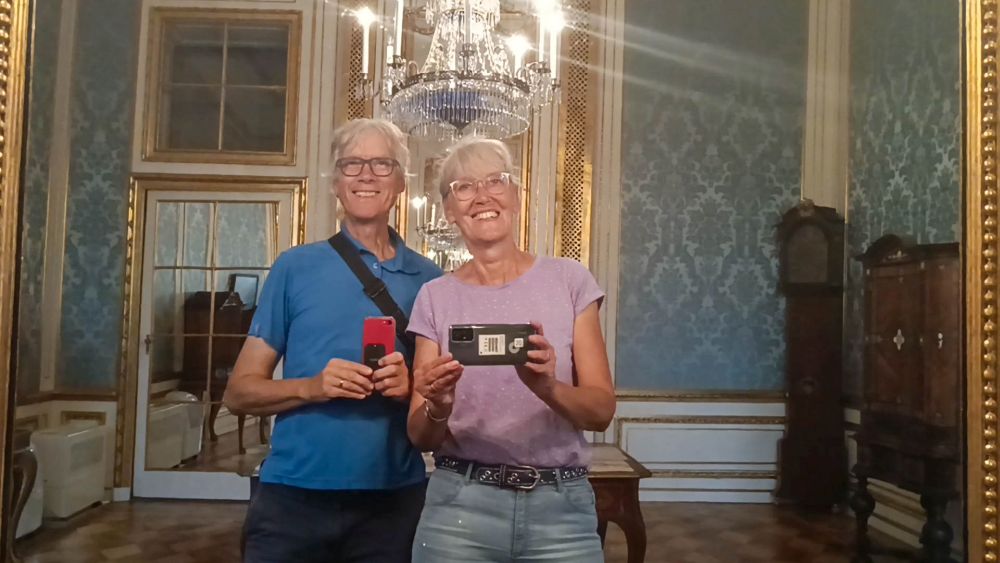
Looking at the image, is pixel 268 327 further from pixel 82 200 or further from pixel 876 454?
pixel 82 200

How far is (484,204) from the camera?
113 centimetres

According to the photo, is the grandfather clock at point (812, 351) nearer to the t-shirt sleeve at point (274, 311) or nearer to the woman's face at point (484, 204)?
the woman's face at point (484, 204)

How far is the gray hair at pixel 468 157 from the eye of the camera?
3.73 ft

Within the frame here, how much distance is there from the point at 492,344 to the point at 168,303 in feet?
12.2

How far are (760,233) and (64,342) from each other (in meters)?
3.67

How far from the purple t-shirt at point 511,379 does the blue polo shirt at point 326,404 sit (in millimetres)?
119

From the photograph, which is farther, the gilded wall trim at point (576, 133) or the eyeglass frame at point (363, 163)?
the gilded wall trim at point (576, 133)

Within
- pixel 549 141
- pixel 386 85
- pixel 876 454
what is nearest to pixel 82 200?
pixel 386 85

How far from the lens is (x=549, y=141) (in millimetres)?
4348

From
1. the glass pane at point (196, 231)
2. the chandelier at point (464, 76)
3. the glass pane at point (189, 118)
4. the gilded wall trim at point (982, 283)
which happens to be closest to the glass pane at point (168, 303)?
the glass pane at point (196, 231)

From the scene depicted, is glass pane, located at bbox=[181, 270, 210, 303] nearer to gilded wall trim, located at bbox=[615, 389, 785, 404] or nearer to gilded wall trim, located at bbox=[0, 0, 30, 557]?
gilded wall trim, located at bbox=[615, 389, 785, 404]

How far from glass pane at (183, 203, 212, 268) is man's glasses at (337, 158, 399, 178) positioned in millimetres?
3347

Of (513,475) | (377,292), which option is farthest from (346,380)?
(513,475)

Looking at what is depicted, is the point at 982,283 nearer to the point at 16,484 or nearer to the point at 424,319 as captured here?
the point at 424,319
